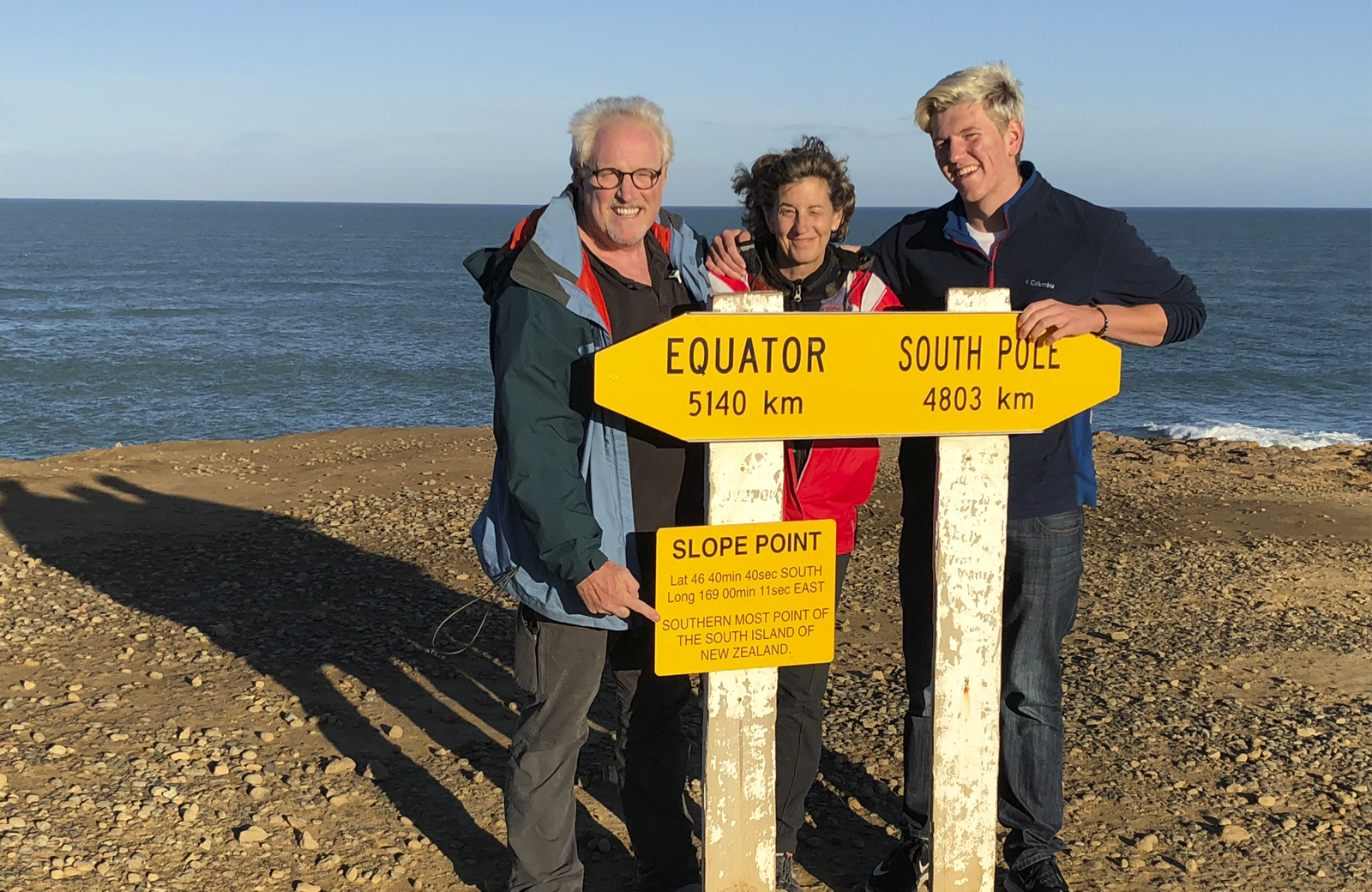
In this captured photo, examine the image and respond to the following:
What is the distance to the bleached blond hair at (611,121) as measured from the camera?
3.08 metres

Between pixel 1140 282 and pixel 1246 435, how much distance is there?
18250 millimetres

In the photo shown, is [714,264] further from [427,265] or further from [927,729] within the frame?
[427,265]

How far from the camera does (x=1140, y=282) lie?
344 centimetres

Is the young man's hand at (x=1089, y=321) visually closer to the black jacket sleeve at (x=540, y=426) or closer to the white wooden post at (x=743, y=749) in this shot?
the white wooden post at (x=743, y=749)

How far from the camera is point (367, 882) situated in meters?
3.75

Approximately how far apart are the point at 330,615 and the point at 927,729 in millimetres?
3705

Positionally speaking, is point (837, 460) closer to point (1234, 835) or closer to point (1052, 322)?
point (1052, 322)

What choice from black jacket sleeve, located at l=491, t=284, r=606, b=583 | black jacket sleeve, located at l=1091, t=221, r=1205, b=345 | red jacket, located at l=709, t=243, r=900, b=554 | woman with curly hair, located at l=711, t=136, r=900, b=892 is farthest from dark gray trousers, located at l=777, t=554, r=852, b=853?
black jacket sleeve, located at l=1091, t=221, r=1205, b=345

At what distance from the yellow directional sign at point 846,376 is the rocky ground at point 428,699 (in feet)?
5.60

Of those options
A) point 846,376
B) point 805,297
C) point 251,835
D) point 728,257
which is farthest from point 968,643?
point 251,835

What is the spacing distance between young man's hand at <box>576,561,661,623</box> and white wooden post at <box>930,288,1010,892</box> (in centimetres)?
81

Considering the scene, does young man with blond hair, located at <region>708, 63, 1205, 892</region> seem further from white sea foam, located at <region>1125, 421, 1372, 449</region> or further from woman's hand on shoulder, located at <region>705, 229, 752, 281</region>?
white sea foam, located at <region>1125, 421, 1372, 449</region>

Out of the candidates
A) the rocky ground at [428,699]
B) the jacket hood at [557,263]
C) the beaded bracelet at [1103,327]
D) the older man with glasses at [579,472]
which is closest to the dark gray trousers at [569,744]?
the older man with glasses at [579,472]

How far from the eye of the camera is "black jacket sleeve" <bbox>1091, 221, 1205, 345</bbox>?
11.2 feet
